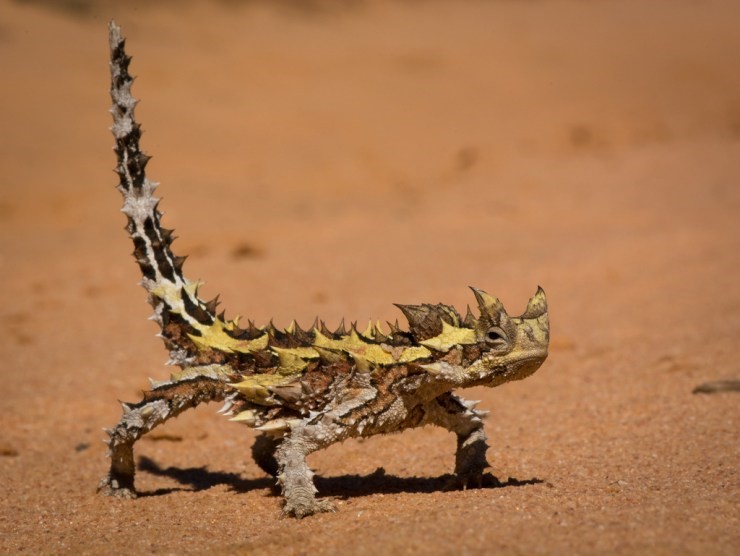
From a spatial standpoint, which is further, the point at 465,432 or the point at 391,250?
the point at 391,250

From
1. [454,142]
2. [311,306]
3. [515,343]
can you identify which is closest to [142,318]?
[311,306]

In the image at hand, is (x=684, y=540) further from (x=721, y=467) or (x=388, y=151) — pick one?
(x=388, y=151)

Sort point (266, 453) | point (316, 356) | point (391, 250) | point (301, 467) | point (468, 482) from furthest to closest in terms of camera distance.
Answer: point (391, 250) → point (266, 453) → point (468, 482) → point (316, 356) → point (301, 467)

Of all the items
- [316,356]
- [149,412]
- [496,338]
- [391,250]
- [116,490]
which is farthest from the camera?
[391,250]

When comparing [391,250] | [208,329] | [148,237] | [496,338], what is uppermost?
[391,250]

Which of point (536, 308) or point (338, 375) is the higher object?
point (536, 308)

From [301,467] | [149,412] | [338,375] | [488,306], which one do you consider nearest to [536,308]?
[488,306]

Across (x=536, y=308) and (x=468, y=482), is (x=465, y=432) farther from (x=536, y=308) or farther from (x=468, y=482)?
(x=536, y=308)
